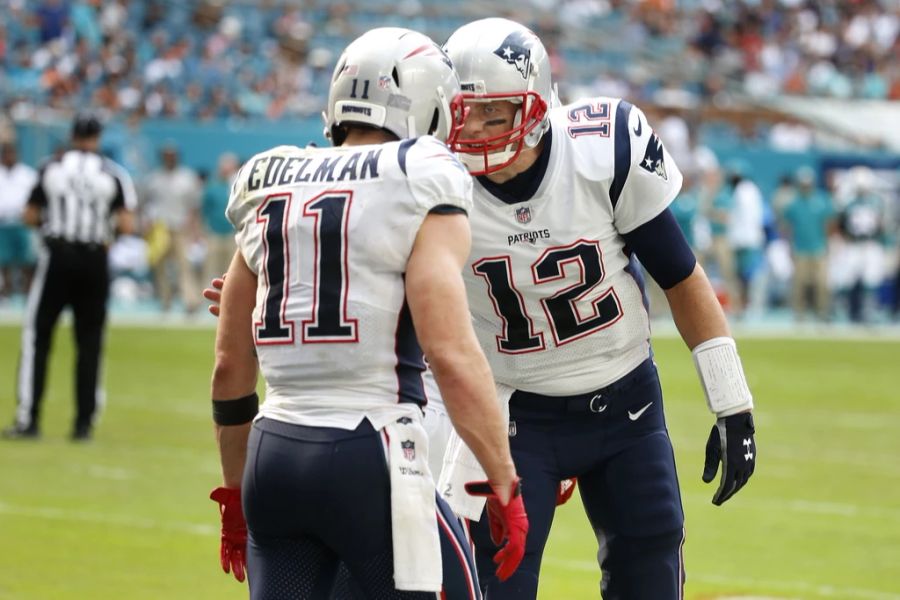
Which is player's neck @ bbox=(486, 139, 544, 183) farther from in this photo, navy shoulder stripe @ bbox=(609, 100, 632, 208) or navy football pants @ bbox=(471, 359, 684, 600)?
navy football pants @ bbox=(471, 359, 684, 600)

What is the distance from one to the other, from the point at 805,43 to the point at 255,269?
2604 cm

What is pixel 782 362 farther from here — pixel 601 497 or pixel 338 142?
pixel 338 142

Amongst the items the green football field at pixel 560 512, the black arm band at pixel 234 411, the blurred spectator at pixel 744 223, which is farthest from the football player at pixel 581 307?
the blurred spectator at pixel 744 223

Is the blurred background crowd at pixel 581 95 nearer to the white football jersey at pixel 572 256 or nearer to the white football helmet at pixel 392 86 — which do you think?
the white football jersey at pixel 572 256

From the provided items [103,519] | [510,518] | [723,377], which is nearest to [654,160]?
[723,377]

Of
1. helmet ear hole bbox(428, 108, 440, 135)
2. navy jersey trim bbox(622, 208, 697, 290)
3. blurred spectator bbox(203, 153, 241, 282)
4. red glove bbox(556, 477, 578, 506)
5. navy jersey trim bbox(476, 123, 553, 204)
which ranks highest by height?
helmet ear hole bbox(428, 108, 440, 135)

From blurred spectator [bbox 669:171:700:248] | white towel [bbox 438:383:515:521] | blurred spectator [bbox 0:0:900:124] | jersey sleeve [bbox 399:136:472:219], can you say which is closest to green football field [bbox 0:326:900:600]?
white towel [bbox 438:383:515:521]

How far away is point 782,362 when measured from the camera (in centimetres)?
1475

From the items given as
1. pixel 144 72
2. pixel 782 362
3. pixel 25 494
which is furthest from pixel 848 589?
pixel 144 72

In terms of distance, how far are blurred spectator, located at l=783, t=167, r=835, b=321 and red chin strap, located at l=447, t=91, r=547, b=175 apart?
15.7 m

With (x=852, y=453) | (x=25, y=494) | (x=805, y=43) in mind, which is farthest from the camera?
(x=805, y=43)

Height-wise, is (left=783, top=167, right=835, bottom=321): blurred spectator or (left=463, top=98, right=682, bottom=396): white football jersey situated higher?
(left=463, top=98, right=682, bottom=396): white football jersey

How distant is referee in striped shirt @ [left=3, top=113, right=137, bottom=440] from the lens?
9.21 m

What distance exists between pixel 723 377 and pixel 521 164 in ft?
2.47
